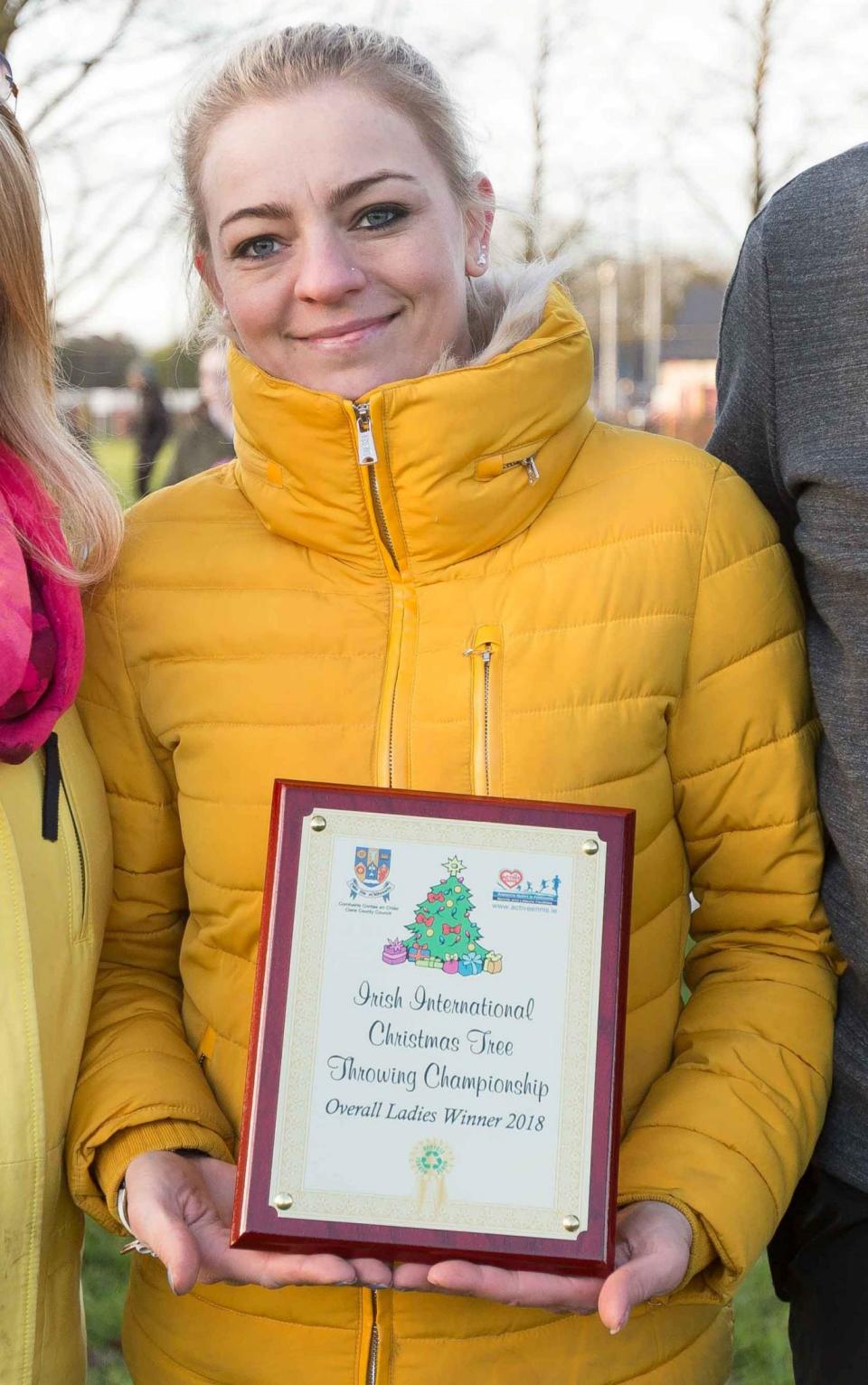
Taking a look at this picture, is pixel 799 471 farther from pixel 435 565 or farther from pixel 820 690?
pixel 435 565

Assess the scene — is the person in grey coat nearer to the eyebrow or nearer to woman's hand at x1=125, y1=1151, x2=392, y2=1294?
the eyebrow

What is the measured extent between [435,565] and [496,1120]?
76cm

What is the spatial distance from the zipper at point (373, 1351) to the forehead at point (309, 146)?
1491 mm

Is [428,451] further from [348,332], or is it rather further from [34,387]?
[34,387]

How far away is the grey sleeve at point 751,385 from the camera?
6.81 feet

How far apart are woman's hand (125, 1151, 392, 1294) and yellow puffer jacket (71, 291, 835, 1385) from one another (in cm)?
5

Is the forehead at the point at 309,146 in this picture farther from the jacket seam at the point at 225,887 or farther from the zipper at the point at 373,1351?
the zipper at the point at 373,1351

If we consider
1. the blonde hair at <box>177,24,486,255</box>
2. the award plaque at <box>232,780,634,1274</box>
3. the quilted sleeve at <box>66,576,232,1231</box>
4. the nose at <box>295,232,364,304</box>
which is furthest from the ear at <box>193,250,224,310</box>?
the award plaque at <box>232,780,634,1274</box>

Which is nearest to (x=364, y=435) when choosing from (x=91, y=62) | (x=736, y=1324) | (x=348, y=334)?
(x=348, y=334)

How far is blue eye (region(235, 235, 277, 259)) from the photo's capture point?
2.06m

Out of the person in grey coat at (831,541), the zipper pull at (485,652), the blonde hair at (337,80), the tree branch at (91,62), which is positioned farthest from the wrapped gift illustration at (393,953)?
the tree branch at (91,62)

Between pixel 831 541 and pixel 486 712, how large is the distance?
1.72 feet

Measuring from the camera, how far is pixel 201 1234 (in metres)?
1.85

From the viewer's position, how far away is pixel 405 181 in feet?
6.68
